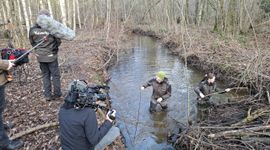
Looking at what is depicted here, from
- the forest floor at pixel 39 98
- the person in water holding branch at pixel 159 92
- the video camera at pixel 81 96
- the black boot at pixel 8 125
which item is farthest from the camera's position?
the person in water holding branch at pixel 159 92

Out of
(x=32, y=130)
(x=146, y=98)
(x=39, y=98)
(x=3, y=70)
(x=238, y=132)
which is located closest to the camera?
(x=3, y=70)

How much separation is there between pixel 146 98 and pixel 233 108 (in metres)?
3.21

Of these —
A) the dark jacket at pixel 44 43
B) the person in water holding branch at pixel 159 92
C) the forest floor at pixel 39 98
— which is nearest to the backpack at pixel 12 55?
the dark jacket at pixel 44 43

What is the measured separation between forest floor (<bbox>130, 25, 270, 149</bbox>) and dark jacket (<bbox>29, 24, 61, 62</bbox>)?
2.80 m

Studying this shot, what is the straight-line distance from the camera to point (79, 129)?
130 inches

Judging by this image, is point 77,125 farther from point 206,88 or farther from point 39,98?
point 206,88

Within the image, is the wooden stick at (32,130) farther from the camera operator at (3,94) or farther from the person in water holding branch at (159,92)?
the person in water holding branch at (159,92)

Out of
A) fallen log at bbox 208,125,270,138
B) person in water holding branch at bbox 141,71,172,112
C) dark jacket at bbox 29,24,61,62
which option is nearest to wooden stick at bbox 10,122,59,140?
dark jacket at bbox 29,24,61,62

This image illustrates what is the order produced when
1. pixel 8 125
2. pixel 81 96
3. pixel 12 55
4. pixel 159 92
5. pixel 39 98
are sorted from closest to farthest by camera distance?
pixel 81 96 < pixel 12 55 < pixel 8 125 < pixel 39 98 < pixel 159 92

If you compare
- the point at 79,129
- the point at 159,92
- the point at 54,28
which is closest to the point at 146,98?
the point at 159,92

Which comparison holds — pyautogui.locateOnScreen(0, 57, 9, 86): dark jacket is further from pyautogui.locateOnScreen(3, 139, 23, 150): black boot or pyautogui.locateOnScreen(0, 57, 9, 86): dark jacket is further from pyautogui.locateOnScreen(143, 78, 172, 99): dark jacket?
pyautogui.locateOnScreen(143, 78, 172, 99): dark jacket

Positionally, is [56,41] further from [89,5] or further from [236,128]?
[89,5]

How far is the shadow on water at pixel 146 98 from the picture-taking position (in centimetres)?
701

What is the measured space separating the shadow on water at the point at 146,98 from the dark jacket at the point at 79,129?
3.12m
